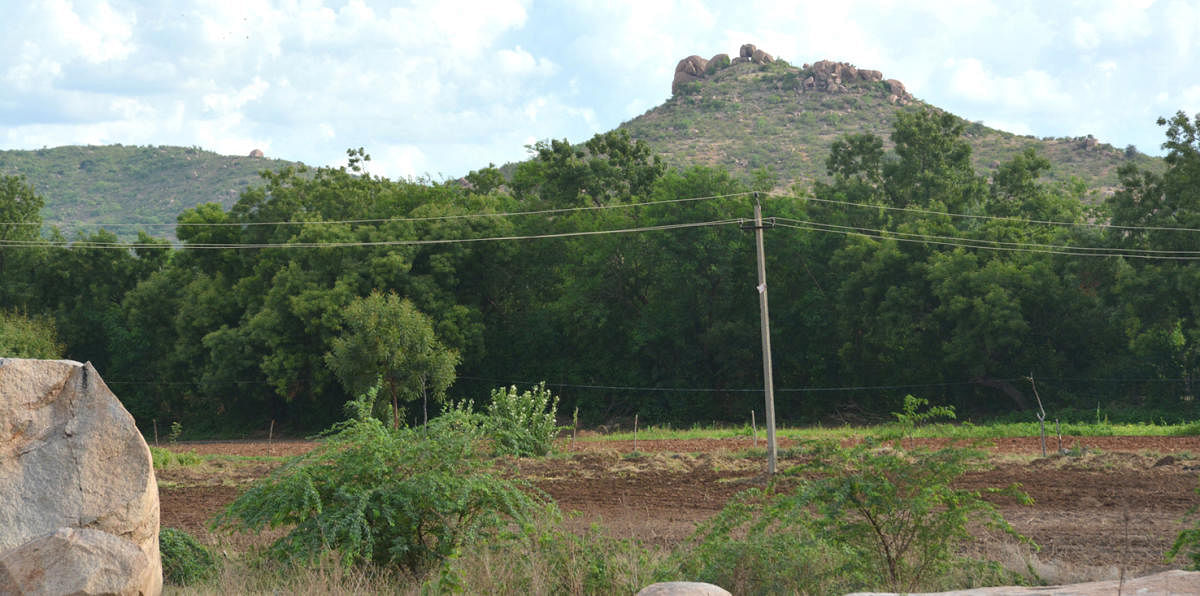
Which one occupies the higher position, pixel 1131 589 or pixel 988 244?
pixel 988 244

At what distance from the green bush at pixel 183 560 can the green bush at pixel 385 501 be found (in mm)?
446

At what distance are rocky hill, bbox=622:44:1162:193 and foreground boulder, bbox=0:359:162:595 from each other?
76.2m

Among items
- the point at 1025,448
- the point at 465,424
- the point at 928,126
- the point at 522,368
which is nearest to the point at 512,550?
the point at 465,424

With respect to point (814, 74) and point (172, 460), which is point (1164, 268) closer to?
point (172, 460)

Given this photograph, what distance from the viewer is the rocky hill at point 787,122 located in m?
88.2

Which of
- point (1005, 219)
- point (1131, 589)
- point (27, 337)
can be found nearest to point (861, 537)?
point (1131, 589)

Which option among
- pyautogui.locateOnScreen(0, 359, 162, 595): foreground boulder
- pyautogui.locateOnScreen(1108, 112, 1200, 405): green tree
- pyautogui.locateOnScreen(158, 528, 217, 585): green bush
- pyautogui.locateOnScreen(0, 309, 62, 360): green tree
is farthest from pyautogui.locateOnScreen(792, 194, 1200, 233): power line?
pyautogui.locateOnScreen(0, 359, 162, 595): foreground boulder

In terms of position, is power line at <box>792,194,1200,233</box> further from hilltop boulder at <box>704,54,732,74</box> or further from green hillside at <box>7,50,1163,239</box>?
hilltop boulder at <box>704,54,732,74</box>

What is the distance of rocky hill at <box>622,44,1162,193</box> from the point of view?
88188 mm

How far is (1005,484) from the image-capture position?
69.7 feet

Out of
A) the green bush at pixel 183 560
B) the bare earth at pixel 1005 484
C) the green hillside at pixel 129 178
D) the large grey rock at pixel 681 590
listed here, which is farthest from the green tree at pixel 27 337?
the green hillside at pixel 129 178

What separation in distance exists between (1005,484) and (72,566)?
725 inches

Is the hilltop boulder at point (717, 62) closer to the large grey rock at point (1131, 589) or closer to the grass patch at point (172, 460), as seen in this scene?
the grass patch at point (172, 460)

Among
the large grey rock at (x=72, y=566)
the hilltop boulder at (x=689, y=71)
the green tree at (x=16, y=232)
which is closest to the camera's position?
the large grey rock at (x=72, y=566)
